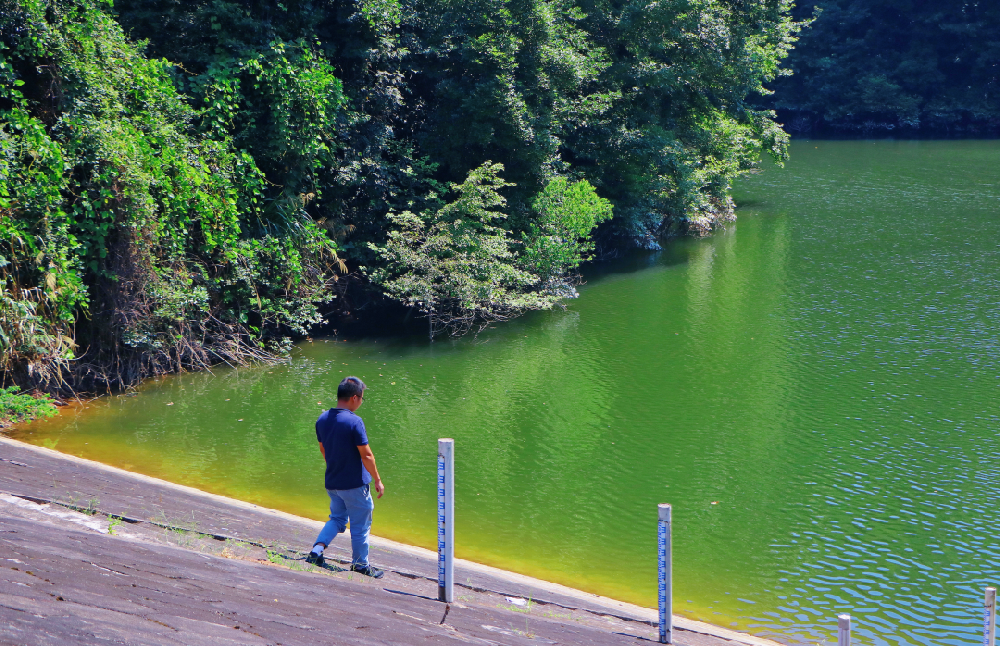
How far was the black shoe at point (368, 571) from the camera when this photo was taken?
6.73m

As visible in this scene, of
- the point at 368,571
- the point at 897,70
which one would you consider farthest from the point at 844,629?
the point at 897,70

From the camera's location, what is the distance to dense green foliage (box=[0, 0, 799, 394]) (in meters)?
13.4

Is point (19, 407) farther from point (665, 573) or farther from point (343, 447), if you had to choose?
point (665, 573)

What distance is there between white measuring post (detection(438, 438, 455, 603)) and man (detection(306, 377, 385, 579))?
963 mm

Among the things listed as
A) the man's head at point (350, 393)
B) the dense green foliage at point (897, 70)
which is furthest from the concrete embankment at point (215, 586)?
the dense green foliage at point (897, 70)

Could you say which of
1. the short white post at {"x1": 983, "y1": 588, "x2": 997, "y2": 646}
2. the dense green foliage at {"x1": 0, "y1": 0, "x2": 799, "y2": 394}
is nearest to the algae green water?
the dense green foliage at {"x1": 0, "y1": 0, "x2": 799, "y2": 394}

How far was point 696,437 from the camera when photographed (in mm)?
12930

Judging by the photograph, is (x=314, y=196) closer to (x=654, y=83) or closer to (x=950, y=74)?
(x=654, y=83)

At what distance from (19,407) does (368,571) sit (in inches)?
308

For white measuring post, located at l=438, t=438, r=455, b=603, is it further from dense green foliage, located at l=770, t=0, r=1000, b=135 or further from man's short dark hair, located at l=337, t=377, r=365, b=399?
dense green foliage, located at l=770, t=0, r=1000, b=135

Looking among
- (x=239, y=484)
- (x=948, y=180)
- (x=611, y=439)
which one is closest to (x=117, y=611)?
(x=239, y=484)

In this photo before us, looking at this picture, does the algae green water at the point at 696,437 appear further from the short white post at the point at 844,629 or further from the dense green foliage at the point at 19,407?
the short white post at the point at 844,629

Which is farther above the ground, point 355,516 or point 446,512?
point 446,512

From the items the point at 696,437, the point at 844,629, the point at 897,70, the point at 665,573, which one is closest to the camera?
the point at 844,629
